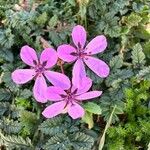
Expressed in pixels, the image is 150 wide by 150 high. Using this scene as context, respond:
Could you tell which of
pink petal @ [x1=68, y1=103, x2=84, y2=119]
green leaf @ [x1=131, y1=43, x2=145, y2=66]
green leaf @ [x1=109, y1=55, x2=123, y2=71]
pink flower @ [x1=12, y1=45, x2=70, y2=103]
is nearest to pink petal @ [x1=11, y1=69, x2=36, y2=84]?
pink flower @ [x1=12, y1=45, x2=70, y2=103]

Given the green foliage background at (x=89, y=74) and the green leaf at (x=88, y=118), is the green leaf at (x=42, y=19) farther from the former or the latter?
the green leaf at (x=88, y=118)

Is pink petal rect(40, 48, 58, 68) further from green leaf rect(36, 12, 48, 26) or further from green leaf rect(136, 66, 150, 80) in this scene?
green leaf rect(136, 66, 150, 80)

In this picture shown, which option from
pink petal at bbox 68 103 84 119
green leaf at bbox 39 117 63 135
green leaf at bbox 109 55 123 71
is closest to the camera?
pink petal at bbox 68 103 84 119

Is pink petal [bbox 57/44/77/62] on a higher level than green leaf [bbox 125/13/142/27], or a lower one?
lower

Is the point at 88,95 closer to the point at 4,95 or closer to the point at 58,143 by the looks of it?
the point at 58,143

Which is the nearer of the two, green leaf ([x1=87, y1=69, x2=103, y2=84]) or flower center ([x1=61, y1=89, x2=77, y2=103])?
flower center ([x1=61, y1=89, x2=77, y2=103])

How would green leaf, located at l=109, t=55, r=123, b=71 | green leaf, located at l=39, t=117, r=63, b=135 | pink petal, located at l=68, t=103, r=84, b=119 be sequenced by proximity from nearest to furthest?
pink petal, located at l=68, t=103, r=84, b=119, green leaf, located at l=39, t=117, r=63, b=135, green leaf, located at l=109, t=55, r=123, b=71

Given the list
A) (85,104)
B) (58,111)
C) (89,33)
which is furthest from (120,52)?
(58,111)
